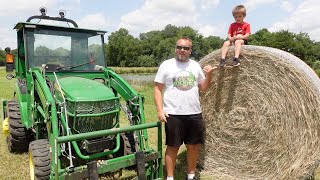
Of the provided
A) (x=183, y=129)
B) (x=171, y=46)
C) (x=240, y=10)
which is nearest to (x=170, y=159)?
(x=183, y=129)

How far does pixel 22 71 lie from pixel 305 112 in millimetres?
4350

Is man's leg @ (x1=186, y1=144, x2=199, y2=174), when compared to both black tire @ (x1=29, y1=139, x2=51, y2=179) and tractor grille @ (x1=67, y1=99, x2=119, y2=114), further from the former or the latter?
black tire @ (x1=29, y1=139, x2=51, y2=179)

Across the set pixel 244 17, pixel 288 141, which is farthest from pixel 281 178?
pixel 244 17

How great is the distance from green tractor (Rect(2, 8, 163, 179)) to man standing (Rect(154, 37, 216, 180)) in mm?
228

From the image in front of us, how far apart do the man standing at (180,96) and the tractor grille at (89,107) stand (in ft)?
2.27

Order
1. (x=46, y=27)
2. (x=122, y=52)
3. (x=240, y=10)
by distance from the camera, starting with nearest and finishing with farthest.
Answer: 1. (x=240, y=10)
2. (x=46, y=27)
3. (x=122, y=52)

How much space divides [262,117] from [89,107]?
234cm

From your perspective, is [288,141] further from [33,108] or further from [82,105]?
[33,108]

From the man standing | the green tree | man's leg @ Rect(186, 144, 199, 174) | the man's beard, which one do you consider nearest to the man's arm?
the man standing

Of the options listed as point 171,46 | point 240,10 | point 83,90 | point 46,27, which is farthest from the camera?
point 171,46

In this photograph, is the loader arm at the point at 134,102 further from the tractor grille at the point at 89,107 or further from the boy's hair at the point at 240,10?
the boy's hair at the point at 240,10

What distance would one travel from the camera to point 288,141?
4.24 metres

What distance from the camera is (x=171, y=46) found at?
71.9 metres

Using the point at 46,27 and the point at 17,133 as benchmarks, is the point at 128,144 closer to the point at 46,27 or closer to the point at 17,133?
the point at 17,133
